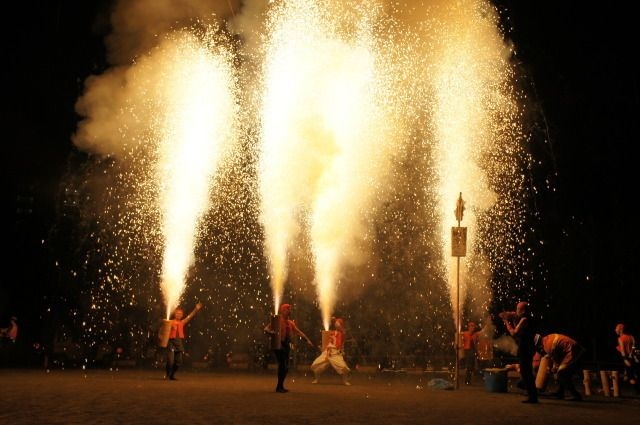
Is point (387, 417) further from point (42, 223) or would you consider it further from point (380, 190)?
point (42, 223)

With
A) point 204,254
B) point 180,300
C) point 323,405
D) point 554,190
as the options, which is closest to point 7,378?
point 323,405

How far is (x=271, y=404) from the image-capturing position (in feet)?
40.1

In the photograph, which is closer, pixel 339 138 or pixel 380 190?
pixel 339 138

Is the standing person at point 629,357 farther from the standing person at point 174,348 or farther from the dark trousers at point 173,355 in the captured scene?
the dark trousers at point 173,355

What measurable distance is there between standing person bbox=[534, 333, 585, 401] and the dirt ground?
46cm

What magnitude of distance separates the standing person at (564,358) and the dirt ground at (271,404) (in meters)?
0.46

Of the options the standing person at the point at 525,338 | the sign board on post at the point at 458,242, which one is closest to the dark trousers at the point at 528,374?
the standing person at the point at 525,338

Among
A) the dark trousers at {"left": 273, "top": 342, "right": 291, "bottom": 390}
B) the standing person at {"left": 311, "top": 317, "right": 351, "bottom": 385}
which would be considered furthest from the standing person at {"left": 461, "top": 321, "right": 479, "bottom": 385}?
the dark trousers at {"left": 273, "top": 342, "right": 291, "bottom": 390}

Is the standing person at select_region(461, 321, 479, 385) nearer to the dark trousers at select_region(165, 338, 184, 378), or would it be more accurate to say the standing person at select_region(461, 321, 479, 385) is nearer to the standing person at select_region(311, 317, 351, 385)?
the standing person at select_region(311, 317, 351, 385)

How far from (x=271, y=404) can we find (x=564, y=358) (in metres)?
5.89

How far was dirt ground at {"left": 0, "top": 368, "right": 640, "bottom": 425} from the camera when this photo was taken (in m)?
10.1

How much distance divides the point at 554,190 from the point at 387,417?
2061 centimetres

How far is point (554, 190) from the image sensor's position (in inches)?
1153

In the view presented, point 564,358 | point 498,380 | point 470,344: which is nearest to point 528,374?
point 564,358
